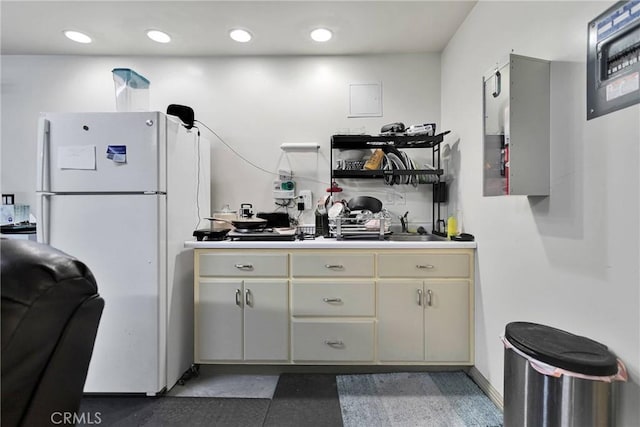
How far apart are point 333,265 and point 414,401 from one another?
3.10 ft

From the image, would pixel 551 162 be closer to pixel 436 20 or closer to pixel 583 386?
pixel 583 386

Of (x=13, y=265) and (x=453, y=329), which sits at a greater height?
(x=13, y=265)

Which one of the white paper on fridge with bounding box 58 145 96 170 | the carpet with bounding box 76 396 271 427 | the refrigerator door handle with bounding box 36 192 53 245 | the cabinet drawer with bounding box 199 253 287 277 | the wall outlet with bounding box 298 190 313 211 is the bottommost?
the carpet with bounding box 76 396 271 427

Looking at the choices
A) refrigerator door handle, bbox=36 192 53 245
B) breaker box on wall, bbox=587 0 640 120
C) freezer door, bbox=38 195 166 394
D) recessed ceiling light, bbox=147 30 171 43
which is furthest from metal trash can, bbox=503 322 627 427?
recessed ceiling light, bbox=147 30 171 43

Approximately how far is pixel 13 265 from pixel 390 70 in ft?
8.94

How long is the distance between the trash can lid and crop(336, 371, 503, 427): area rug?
0.76 meters

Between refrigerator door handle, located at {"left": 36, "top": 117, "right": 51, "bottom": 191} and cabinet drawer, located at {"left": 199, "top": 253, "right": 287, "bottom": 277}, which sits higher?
refrigerator door handle, located at {"left": 36, "top": 117, "right": 51, "bottom": 191}

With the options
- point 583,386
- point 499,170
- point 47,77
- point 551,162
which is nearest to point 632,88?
point 551,162

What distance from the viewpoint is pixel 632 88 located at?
35.5 inches

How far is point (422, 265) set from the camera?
1866 millimetres

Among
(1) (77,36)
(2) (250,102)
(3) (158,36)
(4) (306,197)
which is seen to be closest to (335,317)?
(4) (306,197)

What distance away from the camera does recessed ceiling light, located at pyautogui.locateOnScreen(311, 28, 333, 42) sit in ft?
7.11

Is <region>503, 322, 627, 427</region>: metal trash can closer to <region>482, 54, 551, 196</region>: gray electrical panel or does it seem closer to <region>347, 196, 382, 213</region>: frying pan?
<region>482, 54, 551, 196</region>: gray electrical panel

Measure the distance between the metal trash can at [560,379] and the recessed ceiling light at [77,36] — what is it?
3511 mm
